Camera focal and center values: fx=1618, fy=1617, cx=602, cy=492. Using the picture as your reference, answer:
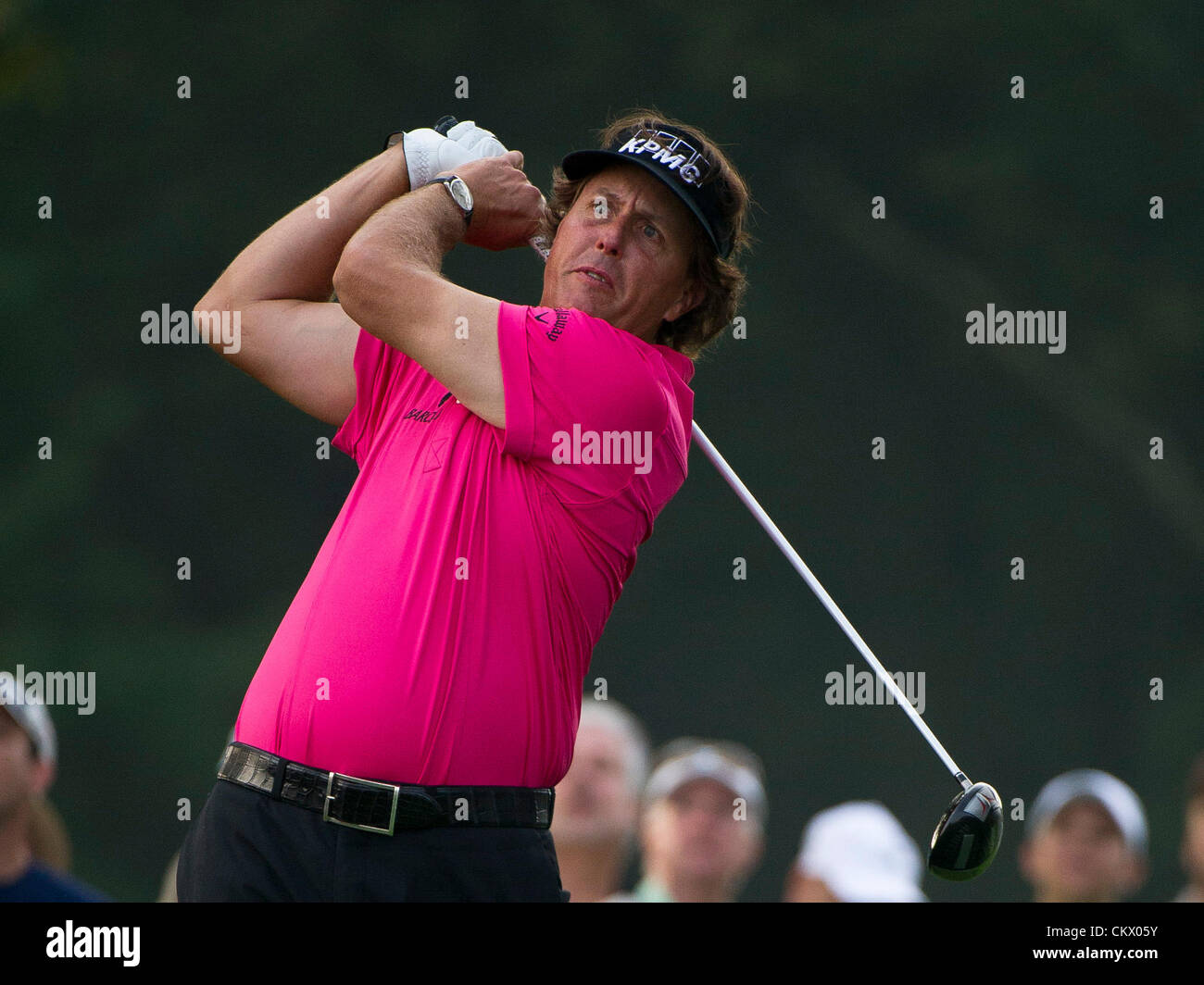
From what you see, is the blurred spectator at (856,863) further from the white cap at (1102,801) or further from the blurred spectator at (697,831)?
the white cap at (1102,801)

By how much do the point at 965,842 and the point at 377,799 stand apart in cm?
113

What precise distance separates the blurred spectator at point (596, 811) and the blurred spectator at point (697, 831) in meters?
0.06

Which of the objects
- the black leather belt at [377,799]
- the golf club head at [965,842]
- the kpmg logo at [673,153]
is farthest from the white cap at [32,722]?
the golf club head at [965,842]

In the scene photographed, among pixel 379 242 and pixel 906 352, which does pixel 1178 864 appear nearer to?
pixel 906 352

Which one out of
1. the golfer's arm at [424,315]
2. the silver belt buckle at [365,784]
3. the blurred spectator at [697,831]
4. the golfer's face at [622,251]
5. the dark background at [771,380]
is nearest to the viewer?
the silver belt buckle at [365,784]

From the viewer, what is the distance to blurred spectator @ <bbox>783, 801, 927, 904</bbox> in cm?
396

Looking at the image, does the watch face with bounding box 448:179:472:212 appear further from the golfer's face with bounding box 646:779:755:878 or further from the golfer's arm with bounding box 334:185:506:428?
the golfer's face with bounding box 646:779:755:878

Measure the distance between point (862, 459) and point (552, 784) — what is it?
5552 millimetres

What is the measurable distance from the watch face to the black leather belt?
960 millimetres

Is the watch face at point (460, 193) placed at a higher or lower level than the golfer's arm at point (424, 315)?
higher

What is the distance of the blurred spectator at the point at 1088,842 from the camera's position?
14.4 ft

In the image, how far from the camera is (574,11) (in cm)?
803

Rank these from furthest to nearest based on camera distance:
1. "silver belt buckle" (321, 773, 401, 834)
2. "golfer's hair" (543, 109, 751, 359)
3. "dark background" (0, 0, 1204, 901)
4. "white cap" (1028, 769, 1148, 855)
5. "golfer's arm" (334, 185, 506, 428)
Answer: "dark background" (0, 0, 1204, 901) < "white cap" (1028, 769, 1148, 855) < "golfer's hair" (543, 109, 751, 359) < "golfer's arm" (334, 185, 506, 428) < "silver belt buckle" (321, 773, 401, 834)

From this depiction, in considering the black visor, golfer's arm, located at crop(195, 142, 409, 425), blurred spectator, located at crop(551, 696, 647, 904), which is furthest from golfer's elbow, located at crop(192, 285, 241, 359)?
blurred spectator, located at crop(551, 696, 647, 904)
